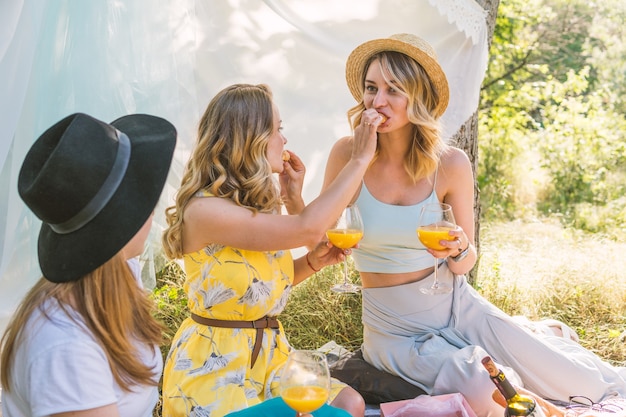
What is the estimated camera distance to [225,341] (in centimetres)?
275

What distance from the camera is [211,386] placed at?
267cm

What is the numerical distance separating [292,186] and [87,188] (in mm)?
1552

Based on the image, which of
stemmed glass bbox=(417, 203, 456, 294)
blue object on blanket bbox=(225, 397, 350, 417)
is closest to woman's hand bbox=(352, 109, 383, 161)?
stemmed glass bbox=(417, 203, 456, 294)

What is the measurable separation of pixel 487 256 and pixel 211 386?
4678mm

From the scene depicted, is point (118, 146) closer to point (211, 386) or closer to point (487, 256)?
point (211, 386)

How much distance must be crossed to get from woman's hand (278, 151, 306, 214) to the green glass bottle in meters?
1.21

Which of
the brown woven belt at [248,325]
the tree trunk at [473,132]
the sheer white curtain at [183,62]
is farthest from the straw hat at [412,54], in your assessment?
the brown woven belt at [248,325]

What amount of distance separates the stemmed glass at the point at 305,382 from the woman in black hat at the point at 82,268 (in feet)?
1.39

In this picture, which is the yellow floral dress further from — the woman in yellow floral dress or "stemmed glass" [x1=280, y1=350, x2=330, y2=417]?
"stemmed glass" [x1=280, y1=350, x2=330, y2=417]

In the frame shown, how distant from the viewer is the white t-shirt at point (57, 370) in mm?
1750

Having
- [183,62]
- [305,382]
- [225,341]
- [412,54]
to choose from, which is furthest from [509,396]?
[183,62]

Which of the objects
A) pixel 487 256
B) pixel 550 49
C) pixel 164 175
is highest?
pixel 550 49

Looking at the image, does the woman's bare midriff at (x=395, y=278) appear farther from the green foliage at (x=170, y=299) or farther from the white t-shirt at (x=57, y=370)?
the white t-shirt at (x=57, y=370)

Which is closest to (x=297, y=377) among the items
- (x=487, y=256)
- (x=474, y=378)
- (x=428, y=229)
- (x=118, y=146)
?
(x=118, y=146)
